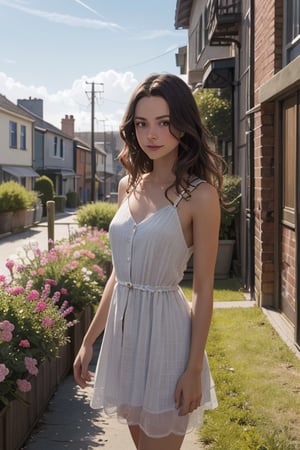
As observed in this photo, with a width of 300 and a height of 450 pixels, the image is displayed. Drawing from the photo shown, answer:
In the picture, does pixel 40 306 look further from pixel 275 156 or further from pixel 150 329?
pixel 275 156

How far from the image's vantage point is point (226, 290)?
10.7 m

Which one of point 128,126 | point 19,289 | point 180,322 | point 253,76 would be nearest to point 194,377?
point 180,322

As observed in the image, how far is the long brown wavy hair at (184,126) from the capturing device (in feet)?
7.52

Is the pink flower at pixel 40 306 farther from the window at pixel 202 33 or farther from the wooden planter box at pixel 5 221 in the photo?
the wooden planter box at pixel 5 221

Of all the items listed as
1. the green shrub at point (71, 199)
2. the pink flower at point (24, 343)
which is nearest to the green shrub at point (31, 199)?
the green shrub at point (71, 199)

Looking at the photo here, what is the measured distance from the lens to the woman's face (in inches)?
90.7

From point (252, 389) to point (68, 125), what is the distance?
2193 inches

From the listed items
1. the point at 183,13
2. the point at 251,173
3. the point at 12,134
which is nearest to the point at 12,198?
the point at 183,13

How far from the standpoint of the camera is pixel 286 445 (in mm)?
3875

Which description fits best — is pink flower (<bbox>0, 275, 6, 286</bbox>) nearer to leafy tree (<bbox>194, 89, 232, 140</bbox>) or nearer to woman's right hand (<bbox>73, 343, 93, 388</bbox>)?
woman's right hand (<bbox>73, 343, 93, 388</bbox>)

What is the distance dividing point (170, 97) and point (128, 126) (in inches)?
11.8

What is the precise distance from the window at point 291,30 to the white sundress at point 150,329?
533 cm

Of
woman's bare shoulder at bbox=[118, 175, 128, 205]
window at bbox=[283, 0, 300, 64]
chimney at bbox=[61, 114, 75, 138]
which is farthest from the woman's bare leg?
chimney at bbox=[61, 114, 75, 138]

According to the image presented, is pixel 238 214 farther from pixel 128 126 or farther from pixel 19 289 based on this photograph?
pixel 128 126
